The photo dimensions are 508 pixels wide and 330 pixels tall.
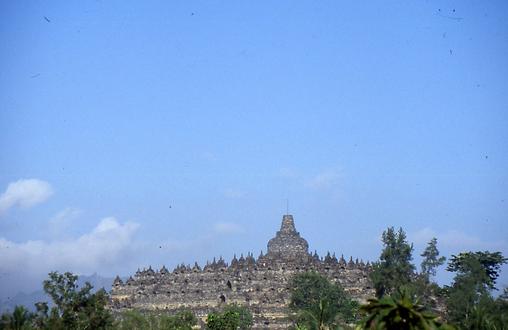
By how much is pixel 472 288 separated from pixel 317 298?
60.2 ft

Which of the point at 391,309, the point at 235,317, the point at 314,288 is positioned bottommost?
the point at 391,309

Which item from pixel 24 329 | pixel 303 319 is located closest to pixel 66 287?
pixel 24 329

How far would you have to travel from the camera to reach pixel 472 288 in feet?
332

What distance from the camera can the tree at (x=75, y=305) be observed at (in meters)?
71.0

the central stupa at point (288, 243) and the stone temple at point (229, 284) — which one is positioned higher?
the central stupa at point (288, 243)

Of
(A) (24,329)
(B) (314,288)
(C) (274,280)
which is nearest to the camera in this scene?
(A) (24,329)

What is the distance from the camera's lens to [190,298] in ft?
389

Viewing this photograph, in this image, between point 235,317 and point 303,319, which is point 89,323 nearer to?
point 235,317

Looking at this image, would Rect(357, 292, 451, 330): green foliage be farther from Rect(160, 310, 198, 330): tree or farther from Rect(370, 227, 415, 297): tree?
Rect(370, 227, 415, 297): tree

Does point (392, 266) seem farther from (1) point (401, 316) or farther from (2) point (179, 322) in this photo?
(1) point (401, 316)

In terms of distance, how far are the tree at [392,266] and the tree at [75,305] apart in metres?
41.7

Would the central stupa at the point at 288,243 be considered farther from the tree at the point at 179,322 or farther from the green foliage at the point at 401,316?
the green foliage at the point at 401,316

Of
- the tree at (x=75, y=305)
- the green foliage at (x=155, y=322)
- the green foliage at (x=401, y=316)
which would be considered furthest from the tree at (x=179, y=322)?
the green foliage at (x=401, y=316)

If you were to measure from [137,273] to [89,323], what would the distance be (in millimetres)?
55240
